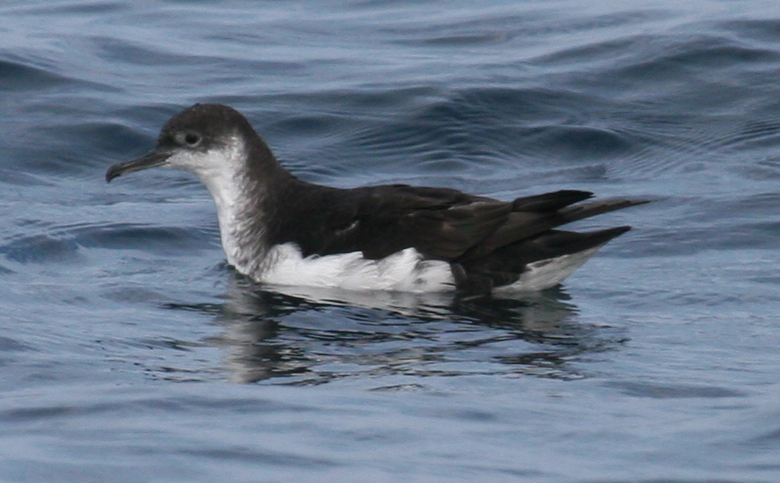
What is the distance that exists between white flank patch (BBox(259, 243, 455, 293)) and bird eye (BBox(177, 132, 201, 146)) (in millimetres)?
1021

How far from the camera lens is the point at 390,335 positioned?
24.3 ft

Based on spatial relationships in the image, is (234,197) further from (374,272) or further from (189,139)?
(374,272)

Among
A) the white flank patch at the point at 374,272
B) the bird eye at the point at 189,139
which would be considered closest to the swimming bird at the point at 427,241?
the white flank patch at the point at 374,272

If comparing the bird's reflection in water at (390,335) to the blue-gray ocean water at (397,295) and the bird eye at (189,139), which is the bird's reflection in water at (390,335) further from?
the bird eye at (189,139)

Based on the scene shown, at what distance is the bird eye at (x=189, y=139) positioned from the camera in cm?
897

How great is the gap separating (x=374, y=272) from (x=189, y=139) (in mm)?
1457

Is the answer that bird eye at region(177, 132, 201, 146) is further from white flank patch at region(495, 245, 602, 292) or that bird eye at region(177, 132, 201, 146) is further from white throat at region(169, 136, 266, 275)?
white flank patch at region(495, 245, 602, 292)

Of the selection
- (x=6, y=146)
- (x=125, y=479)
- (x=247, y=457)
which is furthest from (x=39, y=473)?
(x=6, y=146)

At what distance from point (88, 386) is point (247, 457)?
1.36m

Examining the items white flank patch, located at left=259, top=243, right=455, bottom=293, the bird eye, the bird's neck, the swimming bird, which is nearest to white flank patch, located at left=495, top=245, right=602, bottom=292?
the swimming bird

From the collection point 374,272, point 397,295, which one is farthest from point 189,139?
point 397,295

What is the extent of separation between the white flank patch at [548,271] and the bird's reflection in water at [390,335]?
0.07 meters

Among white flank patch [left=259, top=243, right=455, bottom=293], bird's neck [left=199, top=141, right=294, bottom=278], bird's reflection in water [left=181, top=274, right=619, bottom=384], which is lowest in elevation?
bird's reflection in water [left=181, top=274, right=619, bottom=384]

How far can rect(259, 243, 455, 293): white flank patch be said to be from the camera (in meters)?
8.25
